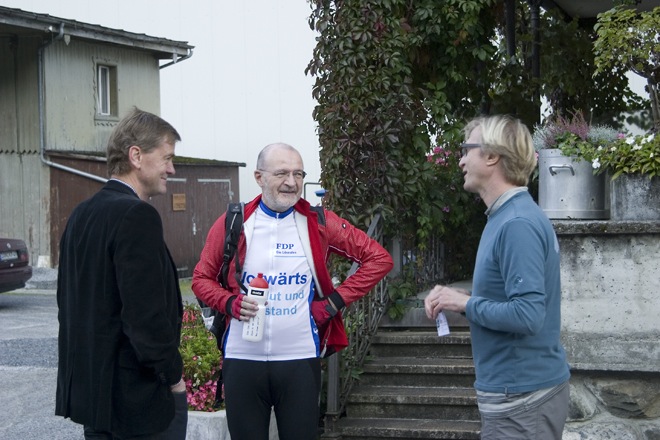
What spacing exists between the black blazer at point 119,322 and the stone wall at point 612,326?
2918 mm

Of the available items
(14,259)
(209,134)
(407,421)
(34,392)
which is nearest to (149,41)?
(209,134)

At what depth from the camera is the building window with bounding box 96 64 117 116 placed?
23.2 meters

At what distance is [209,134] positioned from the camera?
24938mm

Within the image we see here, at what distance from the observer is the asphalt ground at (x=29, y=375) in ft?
25.0

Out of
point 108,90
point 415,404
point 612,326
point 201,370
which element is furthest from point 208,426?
point 108,90

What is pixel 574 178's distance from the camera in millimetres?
6168

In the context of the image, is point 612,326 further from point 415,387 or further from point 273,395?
point 273,395

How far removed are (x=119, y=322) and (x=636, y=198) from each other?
3.39 m

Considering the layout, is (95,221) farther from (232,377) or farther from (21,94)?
(21,94)

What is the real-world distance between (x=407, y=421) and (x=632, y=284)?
187cm

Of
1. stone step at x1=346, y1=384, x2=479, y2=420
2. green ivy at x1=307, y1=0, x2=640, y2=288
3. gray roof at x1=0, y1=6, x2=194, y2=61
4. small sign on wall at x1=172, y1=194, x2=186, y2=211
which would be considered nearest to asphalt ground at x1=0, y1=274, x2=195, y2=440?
stone step at x1=346, y1=384, x2=479, y2=420

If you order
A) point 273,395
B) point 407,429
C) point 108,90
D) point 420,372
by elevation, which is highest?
point 108,90

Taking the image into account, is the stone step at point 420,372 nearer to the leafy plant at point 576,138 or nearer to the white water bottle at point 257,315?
the leafy plant at point 576,138

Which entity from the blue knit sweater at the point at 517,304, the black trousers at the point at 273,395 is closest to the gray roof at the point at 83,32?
the black trousers at the point at 273,395
